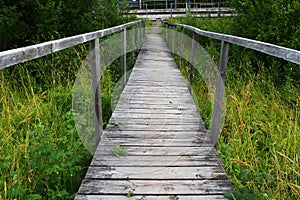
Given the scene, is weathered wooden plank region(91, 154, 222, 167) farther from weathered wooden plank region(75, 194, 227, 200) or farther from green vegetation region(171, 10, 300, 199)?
weathered wooden plank region(75, 194, 227, 200)

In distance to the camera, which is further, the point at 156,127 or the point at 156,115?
the point at 156,115

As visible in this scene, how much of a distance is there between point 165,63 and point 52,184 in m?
6.11

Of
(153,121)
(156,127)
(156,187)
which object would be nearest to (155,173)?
(156,187)

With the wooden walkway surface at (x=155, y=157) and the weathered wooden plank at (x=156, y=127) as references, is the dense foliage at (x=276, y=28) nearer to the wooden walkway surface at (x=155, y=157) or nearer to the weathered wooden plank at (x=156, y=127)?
the wooden walkway surface at (x=155, y=157)

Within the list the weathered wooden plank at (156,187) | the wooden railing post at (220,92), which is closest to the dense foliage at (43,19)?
the wooden railing post at (220,92)

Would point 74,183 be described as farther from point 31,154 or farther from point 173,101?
point 173,101

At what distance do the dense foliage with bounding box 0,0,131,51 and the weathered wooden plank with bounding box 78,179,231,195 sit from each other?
4.81 m

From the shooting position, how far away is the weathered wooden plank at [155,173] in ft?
8.07

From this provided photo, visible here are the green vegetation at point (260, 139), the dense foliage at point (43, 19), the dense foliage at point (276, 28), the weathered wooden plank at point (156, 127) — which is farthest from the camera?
the dense foliage at point (43, 19)

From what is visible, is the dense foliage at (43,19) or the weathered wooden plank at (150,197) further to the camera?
the dense foliage at (43,19)

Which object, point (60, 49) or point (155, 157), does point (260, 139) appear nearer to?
point (155, 157)

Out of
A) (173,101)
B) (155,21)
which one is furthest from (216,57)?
(155,21)

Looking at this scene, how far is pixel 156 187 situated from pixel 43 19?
230 inches

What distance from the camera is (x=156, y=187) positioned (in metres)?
2.32
